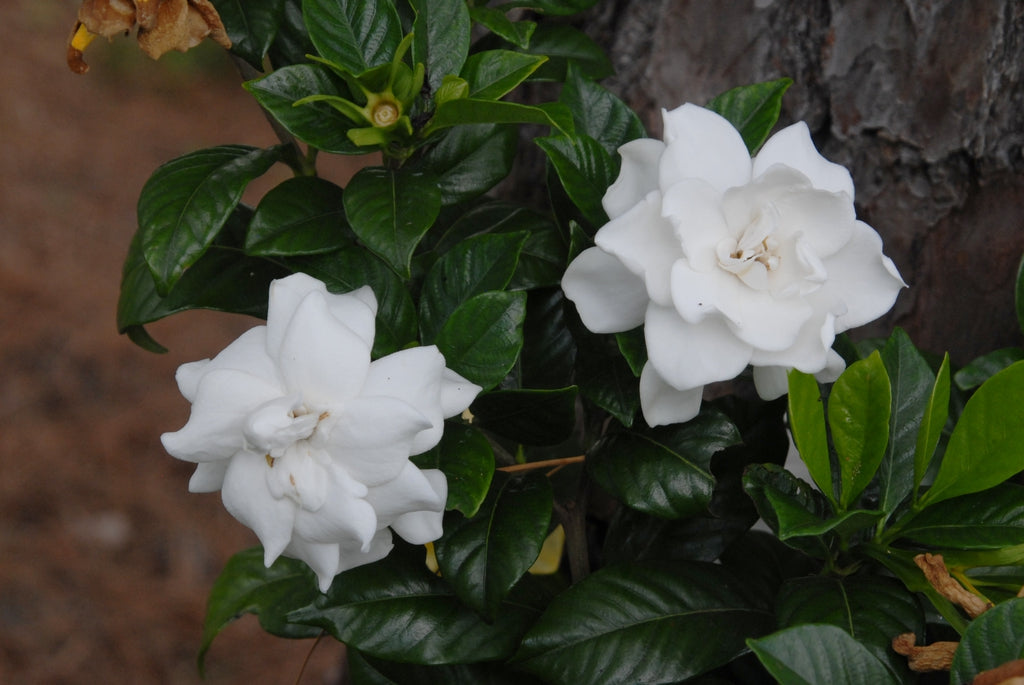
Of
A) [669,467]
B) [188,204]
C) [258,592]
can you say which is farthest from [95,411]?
[669,467]

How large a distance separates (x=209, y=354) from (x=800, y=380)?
2966 mm

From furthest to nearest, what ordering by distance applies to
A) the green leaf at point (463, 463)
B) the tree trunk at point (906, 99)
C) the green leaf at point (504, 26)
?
1. the tree trunk at point (906, 99)
2. the green leaf at point (504, 26)
3. the green leaf at point (463, 463)

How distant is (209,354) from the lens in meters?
3.49

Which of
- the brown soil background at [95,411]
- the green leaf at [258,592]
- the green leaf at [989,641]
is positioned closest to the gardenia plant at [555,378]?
the green leaf at [989,641]

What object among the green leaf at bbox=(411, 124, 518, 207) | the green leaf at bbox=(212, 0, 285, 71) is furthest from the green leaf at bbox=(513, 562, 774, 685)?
the green leaf at bbox=(212, 0, 285, 71)

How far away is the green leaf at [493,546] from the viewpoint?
935 mm

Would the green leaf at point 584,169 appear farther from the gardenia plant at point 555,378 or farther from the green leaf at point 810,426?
the green leaf at point 810,426

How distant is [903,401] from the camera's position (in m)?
1.04

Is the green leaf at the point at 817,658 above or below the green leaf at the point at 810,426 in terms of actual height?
below

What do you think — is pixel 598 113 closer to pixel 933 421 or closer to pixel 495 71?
pixel 495 71

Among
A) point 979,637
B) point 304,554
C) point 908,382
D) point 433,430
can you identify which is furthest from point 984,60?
point 304,554

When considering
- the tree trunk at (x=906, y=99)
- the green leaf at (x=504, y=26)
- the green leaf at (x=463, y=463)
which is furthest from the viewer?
the tree trunk at (x=906, y=99)

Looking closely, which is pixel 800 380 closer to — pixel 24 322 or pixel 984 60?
pixel 984 60

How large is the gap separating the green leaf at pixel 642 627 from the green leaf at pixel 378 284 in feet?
1.08
